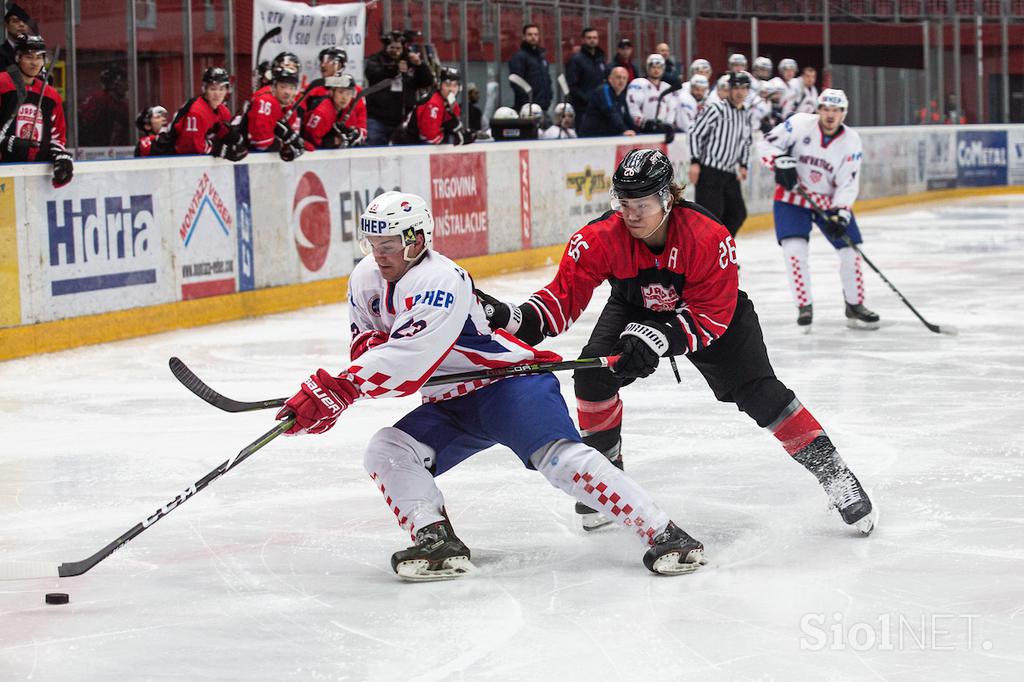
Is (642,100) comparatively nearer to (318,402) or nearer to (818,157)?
(818,157)

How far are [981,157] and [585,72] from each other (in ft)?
26.3

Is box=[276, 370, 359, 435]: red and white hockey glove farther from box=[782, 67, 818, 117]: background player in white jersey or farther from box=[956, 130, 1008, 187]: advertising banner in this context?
box=[956, 130, 1008, 187]: advertising banner

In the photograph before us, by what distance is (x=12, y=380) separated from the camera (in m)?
6.72

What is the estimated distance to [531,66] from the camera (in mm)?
12820

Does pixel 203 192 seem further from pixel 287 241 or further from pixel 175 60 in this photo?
pixel 175 60

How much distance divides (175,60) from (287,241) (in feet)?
7.17

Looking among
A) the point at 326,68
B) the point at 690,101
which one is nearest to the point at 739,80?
the point at 326,68

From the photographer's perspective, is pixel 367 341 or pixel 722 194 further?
pixel 722 194

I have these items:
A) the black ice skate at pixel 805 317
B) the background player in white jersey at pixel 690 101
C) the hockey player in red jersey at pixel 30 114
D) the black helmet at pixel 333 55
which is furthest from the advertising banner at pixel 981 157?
the hockey player in red jersey at pixel 30 114

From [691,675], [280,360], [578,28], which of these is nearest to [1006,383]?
[280,360]

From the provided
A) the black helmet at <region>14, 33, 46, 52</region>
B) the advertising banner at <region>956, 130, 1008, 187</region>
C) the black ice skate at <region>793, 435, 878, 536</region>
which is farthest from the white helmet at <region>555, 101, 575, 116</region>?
the black ice skate at <region>793, 435, 878, 536</region>

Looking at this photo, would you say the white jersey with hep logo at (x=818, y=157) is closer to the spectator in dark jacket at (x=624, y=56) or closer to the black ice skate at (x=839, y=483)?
the black ice skate at (x=839, y=483)

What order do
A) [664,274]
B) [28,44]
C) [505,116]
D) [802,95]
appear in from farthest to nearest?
[802,95], [505,116], [28,44], [664,274]

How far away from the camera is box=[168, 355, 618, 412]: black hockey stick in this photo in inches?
137
